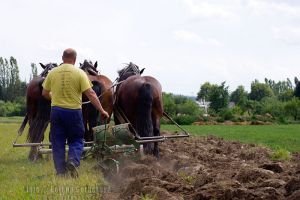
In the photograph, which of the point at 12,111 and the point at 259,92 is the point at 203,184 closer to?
the point at 12,111

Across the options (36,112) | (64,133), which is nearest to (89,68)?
(36,112)

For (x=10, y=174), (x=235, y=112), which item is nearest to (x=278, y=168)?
(x=10, y=174)

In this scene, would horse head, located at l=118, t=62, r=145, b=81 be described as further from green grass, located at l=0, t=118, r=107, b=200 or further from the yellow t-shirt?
the yellow t-shirt

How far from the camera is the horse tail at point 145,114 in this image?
34.5 ft

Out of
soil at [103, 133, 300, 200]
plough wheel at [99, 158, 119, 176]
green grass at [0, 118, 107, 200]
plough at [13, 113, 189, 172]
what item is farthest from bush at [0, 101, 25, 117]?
soil at [103, 133, 300, 200]

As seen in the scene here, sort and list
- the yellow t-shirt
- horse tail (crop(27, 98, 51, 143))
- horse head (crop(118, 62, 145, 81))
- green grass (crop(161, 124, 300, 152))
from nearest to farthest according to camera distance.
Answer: the yellow t-shirt
horse tail (crop(27, 98, 51, 143))
horse head (crop(118, 62, 145, 81))
green grass (crop(161, 124, 300, 152))

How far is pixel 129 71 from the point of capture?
12375 millimetres

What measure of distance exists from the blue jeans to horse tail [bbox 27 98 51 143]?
300cm

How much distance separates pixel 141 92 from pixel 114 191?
4477 mm

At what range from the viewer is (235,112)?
54000mm

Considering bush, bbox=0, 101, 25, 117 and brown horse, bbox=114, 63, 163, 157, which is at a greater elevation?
bush, bbox=0, 101, 25, 117

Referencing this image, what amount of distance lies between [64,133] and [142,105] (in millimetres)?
3084

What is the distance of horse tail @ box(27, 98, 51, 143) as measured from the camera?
10.7m

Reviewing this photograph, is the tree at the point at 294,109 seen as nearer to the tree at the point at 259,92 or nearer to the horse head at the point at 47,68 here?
the tree at the point at 259,92
